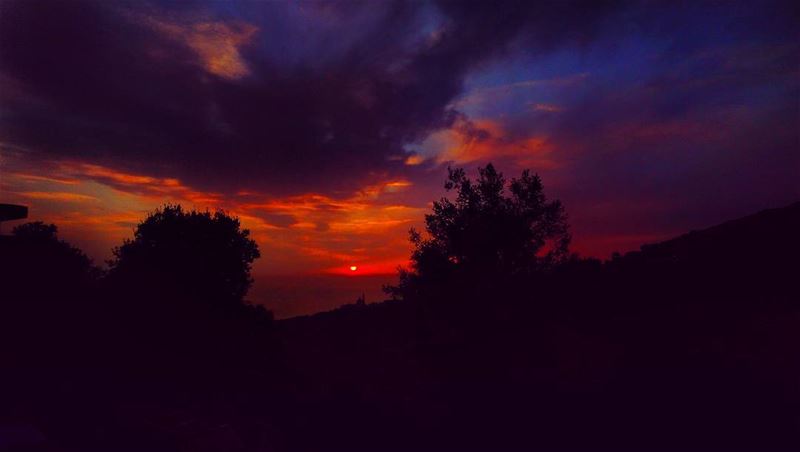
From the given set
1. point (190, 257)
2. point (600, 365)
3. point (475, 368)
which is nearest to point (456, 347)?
point (475, 368)

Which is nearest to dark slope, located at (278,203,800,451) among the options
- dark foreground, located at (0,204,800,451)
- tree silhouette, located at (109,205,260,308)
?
dark foreground, located at (0,204,800,451)

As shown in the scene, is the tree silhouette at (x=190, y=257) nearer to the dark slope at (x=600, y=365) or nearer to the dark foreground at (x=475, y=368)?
the dark foreground at (x=475, y=368)

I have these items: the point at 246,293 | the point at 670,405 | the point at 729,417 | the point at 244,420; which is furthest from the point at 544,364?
the point at 246,293

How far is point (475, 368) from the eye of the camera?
2695cm

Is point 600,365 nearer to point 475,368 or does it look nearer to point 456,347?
point 475,368

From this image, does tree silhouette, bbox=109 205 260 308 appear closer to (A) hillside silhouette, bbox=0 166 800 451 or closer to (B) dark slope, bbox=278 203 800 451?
(A) hillside silhouette, bbox=0 166 800 451

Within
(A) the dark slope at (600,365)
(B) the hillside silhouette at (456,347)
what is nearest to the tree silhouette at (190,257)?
(B) the hillside silhouette at (456,347)

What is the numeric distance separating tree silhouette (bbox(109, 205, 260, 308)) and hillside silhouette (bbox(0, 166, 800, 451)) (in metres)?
0.09

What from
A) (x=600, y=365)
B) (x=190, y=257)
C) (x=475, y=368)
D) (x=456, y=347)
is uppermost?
(x=190, y=257)

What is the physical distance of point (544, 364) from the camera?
2695 cm

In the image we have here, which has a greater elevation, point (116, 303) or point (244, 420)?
point (116, 303)

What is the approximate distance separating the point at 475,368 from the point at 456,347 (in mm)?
1556

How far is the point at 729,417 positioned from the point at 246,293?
2488 cm

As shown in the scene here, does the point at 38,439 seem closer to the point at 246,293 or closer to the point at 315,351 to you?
the point at 246,293
